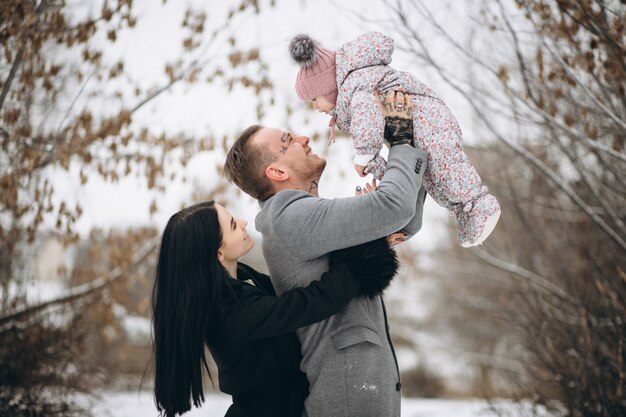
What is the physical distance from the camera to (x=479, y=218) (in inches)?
99.0

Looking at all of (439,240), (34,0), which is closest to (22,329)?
(34,0)

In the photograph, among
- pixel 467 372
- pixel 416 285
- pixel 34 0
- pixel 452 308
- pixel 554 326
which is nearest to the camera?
pixel 34 0

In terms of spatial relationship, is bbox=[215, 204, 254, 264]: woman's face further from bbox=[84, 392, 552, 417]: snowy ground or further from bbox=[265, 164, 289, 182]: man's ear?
bbox=[84, 392, 552, 417]: snowy ground

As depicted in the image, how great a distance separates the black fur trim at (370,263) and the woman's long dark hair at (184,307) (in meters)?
0.49

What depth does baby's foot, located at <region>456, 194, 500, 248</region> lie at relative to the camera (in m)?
2.50

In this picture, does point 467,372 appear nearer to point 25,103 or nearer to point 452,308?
point 452,308

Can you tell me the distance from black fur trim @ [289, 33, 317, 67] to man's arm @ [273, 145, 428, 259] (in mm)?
591

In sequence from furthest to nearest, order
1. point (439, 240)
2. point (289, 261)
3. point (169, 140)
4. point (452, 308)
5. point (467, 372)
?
point (452, 308), point (439, 240), point (467, 372), point (169, 140), point (289, 261)

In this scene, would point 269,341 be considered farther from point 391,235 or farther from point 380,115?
point 380,115

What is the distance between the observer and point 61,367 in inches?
231

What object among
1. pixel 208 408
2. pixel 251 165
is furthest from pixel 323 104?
Answer: pixel 208 408

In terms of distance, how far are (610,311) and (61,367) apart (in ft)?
16.0

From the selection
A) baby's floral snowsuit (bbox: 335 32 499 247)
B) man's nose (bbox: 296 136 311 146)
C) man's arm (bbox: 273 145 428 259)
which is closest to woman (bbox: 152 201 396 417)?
man's arm (bbox: 273 145 428 259)

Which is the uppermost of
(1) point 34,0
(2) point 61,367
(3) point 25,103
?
(1) point 34,0
